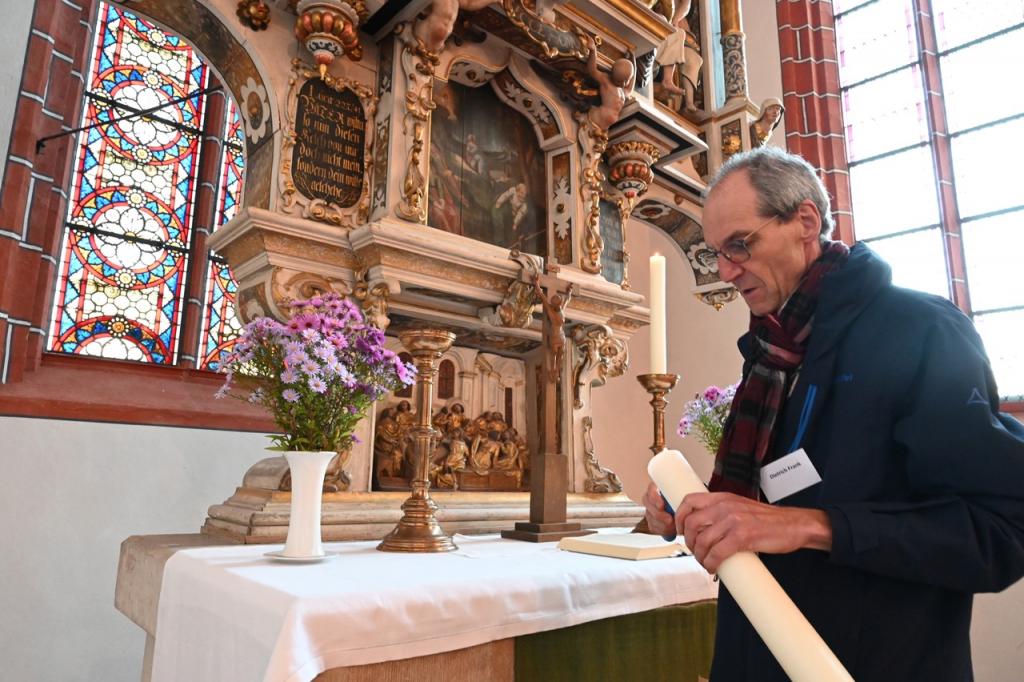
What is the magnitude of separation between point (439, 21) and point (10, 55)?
10.7 feet

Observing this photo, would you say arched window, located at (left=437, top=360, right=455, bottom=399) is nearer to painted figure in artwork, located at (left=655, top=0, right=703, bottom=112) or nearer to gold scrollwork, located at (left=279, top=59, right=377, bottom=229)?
gold scrollwork, located at (left=279, top=59, right=377, bottom=229)

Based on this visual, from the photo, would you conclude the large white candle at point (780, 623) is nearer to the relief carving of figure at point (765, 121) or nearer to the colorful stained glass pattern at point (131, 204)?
the relief carving of figure at point (765, 121)

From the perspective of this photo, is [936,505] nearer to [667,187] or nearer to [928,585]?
[928,585]

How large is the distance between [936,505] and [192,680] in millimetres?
1447

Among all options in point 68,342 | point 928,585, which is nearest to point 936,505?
point 928,585

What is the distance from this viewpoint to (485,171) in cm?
337

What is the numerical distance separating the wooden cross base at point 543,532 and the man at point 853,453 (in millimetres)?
1253

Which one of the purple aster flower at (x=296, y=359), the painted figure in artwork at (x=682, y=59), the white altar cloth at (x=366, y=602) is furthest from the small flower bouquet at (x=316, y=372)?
the painted figure in artwork at (x=682, y=59)

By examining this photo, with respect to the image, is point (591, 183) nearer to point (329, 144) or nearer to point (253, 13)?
point (329, 144)

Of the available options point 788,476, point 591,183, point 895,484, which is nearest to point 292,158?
point 591,183

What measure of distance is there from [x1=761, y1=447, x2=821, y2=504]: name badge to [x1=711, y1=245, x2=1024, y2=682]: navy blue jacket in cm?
2

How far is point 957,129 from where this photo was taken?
6.75m

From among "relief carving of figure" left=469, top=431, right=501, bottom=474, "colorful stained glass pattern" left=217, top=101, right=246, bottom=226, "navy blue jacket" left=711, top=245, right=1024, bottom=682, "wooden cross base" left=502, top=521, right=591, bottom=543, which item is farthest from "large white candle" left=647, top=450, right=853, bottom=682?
"colorful stained glass pattern" left=217, top=101, right=246, bottom=226

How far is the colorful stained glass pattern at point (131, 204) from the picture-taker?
5.39 meters
